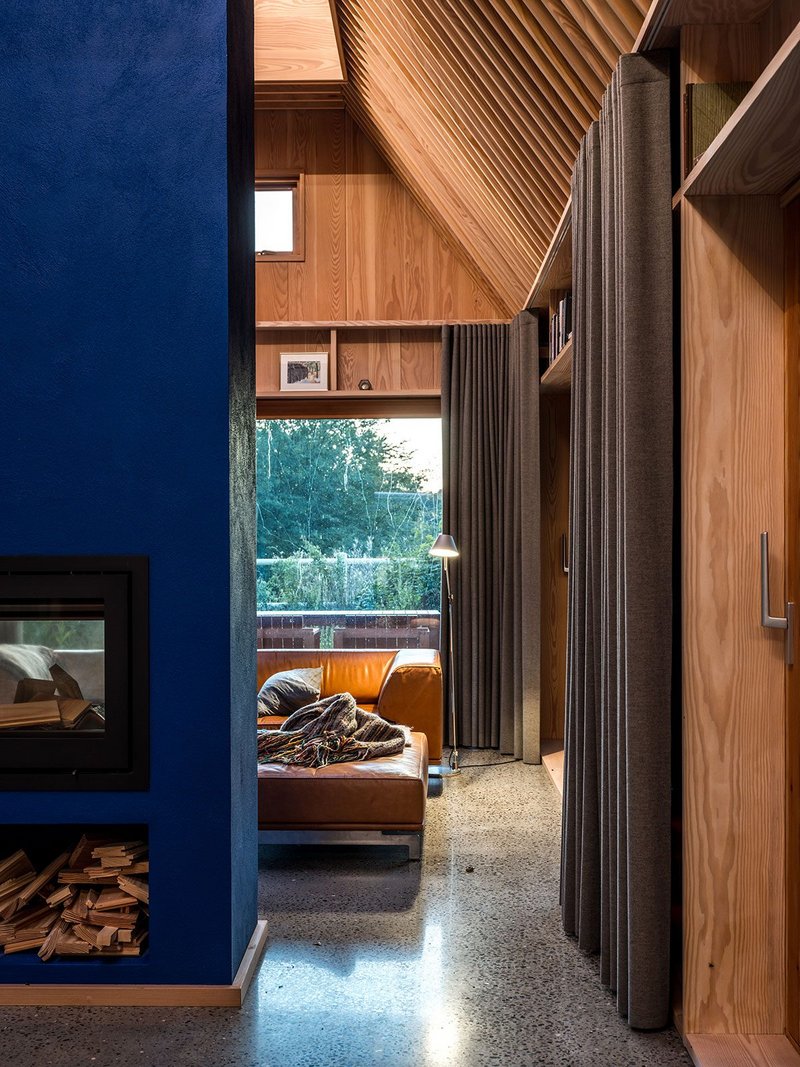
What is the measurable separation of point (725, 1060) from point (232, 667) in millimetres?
1598

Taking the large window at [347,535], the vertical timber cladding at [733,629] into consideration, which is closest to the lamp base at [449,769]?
the large window at [347,535]

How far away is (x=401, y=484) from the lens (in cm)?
627

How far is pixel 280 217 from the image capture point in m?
6.09

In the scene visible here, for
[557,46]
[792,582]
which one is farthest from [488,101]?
[792,582]

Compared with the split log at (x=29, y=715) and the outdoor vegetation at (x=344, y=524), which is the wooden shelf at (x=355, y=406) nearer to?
the outdoor vegetation at (x=344, y=524)

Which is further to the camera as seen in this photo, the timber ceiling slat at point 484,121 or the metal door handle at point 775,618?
the timber ceiling slat at point 484,121

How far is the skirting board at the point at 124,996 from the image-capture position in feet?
8.35

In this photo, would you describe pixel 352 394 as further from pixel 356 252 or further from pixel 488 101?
pixel 488 101

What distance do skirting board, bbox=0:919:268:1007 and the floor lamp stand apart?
104 inches

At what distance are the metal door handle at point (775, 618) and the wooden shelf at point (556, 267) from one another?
5.62 feet

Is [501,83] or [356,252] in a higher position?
[356,252]

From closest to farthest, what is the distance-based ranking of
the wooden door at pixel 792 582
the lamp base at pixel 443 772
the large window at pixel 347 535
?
the wooden door at pixel 792 582 → the lamp base at pixel 443 772 → the large window at pixel 347 535

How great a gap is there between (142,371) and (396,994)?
193cm

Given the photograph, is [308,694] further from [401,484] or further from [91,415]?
[91,415]
